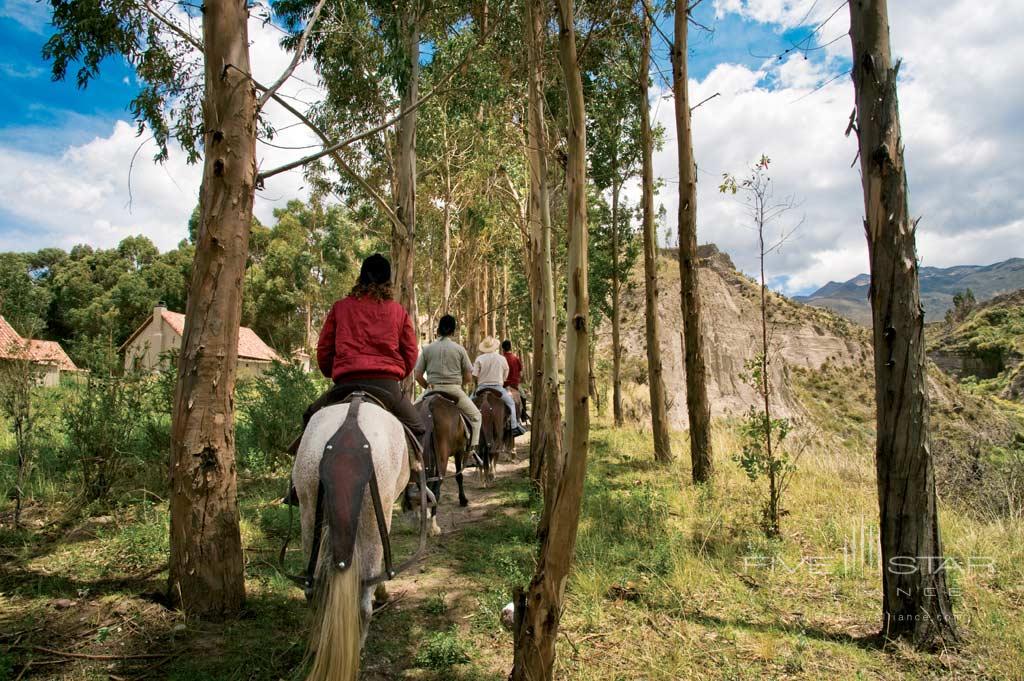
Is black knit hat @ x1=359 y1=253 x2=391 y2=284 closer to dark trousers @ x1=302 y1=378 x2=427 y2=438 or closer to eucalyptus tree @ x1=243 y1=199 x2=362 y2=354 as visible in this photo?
dark trousers @ x1=302 y1=378 x2=427 y2=438

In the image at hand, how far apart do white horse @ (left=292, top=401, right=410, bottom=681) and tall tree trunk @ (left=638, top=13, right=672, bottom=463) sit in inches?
262

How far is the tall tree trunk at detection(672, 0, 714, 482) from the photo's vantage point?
25.4 feet

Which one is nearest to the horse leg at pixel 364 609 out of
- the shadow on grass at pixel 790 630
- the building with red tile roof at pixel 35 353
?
the shadow on grass at pixel 790 630

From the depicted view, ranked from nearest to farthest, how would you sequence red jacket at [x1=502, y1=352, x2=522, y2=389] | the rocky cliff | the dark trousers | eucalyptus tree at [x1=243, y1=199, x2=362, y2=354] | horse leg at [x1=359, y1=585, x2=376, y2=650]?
1. horse leg at [x1=359, y1=585, x2=376, y2=650]
2. the dark trousers
3. red jacket at [x1=502, y1=352, x2=522, y2=389]
4. eucalyptus tree at [x1=243, y1=199, x2=362, y2=354]
5. the rocky cliff

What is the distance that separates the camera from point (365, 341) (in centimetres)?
423

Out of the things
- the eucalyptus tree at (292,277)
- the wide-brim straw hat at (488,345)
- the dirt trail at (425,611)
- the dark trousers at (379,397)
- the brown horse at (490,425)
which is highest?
the eucalyptus tree at (292,277)

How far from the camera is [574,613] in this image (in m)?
4.20

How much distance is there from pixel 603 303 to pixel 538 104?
464 inches

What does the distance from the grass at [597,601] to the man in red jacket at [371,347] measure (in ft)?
4.97

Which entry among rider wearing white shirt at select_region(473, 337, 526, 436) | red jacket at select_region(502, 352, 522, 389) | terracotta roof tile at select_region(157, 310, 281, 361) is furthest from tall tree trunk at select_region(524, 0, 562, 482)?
terracotta roof tile at select_region(157, 310, 281, 361)

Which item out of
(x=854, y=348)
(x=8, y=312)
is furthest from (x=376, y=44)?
(x=854, y=348)

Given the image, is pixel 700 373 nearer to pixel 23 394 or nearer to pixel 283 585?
pixel 283 585

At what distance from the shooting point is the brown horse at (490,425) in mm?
8711

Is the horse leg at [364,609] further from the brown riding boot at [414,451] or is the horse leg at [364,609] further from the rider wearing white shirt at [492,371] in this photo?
the rider wearing white shirt at [492,371]
